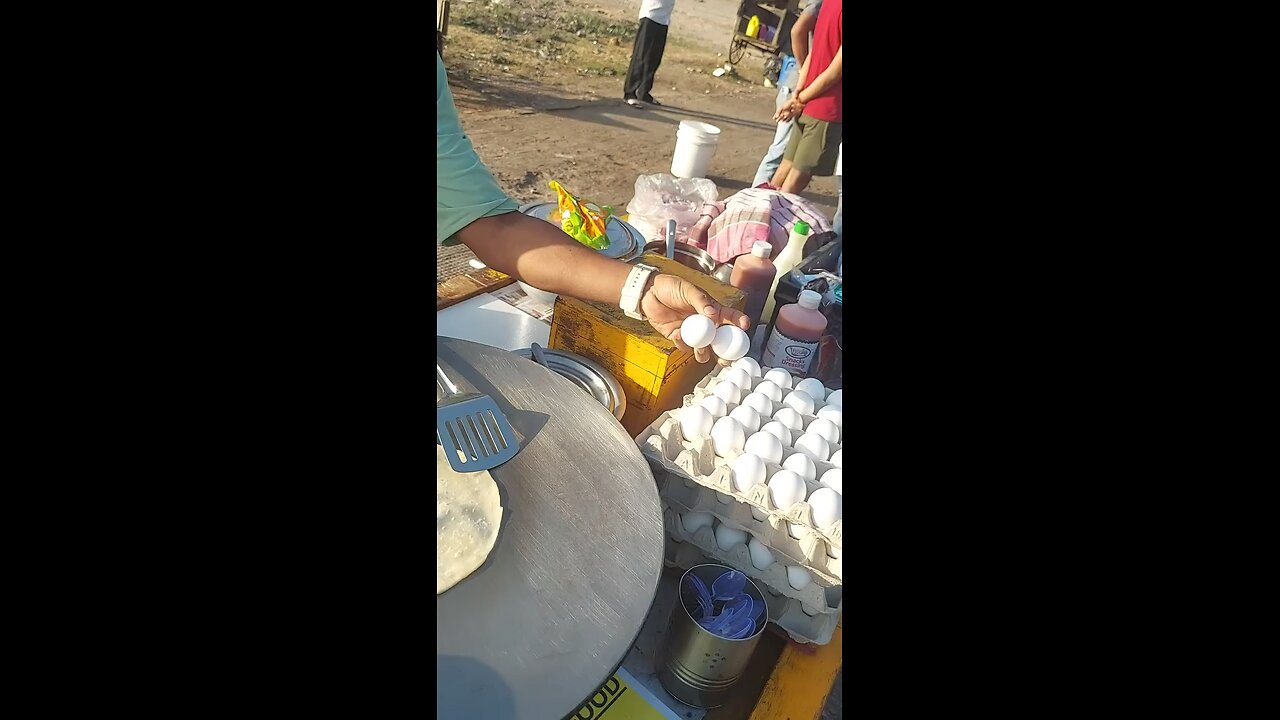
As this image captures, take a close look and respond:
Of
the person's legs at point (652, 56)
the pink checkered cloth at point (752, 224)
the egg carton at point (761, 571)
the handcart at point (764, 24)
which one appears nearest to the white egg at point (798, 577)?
the egg carton at point (761, 571)

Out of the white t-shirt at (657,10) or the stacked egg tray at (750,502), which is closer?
the stacked egg tray at (750,502)

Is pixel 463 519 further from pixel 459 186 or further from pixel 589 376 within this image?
pixel 459 186

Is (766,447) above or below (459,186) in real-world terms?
below

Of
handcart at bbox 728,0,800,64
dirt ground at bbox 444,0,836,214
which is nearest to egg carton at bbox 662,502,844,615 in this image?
dirt ground at bbox 444,0,836,214

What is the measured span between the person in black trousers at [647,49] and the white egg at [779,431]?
19.1ft

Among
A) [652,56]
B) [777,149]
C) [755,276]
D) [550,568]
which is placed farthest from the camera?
[652,56]

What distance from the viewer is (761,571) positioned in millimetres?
1102

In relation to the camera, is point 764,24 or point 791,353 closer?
point 791,353

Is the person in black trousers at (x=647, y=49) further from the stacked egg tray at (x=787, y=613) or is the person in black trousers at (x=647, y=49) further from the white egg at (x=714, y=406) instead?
the stacked egg tray at (x=787, y=613)

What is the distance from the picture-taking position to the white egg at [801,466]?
1.07 m

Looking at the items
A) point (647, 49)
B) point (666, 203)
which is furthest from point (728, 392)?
point (647, 49)

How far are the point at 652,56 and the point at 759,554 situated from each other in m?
6.41
